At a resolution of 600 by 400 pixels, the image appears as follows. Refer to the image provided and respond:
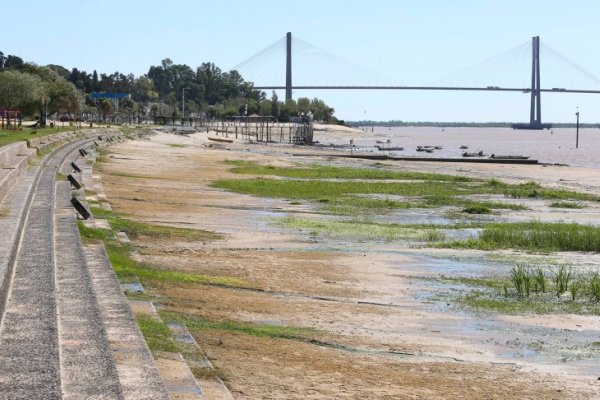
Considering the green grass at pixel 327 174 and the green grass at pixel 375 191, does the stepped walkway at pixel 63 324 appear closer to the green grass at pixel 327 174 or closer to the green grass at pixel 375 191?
the green grass at pixel 375 191

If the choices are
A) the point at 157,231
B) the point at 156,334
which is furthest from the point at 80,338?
the point at 157,231

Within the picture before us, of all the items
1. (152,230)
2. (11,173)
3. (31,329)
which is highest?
(11,173)

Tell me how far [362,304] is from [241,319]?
1.74 m

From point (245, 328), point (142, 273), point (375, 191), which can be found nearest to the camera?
point (245, 328)

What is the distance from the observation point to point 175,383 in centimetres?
647

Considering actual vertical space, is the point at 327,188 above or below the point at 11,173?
below

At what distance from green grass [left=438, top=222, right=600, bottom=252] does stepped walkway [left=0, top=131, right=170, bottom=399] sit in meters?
7.03

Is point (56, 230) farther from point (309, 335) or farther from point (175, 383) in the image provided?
point (175, 383)

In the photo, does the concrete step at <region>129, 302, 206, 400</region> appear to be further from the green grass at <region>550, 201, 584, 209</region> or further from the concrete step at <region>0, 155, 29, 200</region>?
the green grass at <region>550, 201, 584, 209</region>

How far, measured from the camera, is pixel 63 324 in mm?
7004

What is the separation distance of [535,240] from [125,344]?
36.7ft

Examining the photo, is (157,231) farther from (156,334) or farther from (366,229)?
(156,334)

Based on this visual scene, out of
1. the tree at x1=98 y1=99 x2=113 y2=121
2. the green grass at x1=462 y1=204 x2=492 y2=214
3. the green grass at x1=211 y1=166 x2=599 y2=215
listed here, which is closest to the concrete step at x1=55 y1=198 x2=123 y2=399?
the green grass at x1=211 y1=166 x2=599 y2=215

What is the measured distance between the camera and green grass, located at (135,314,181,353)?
7.45 meters
